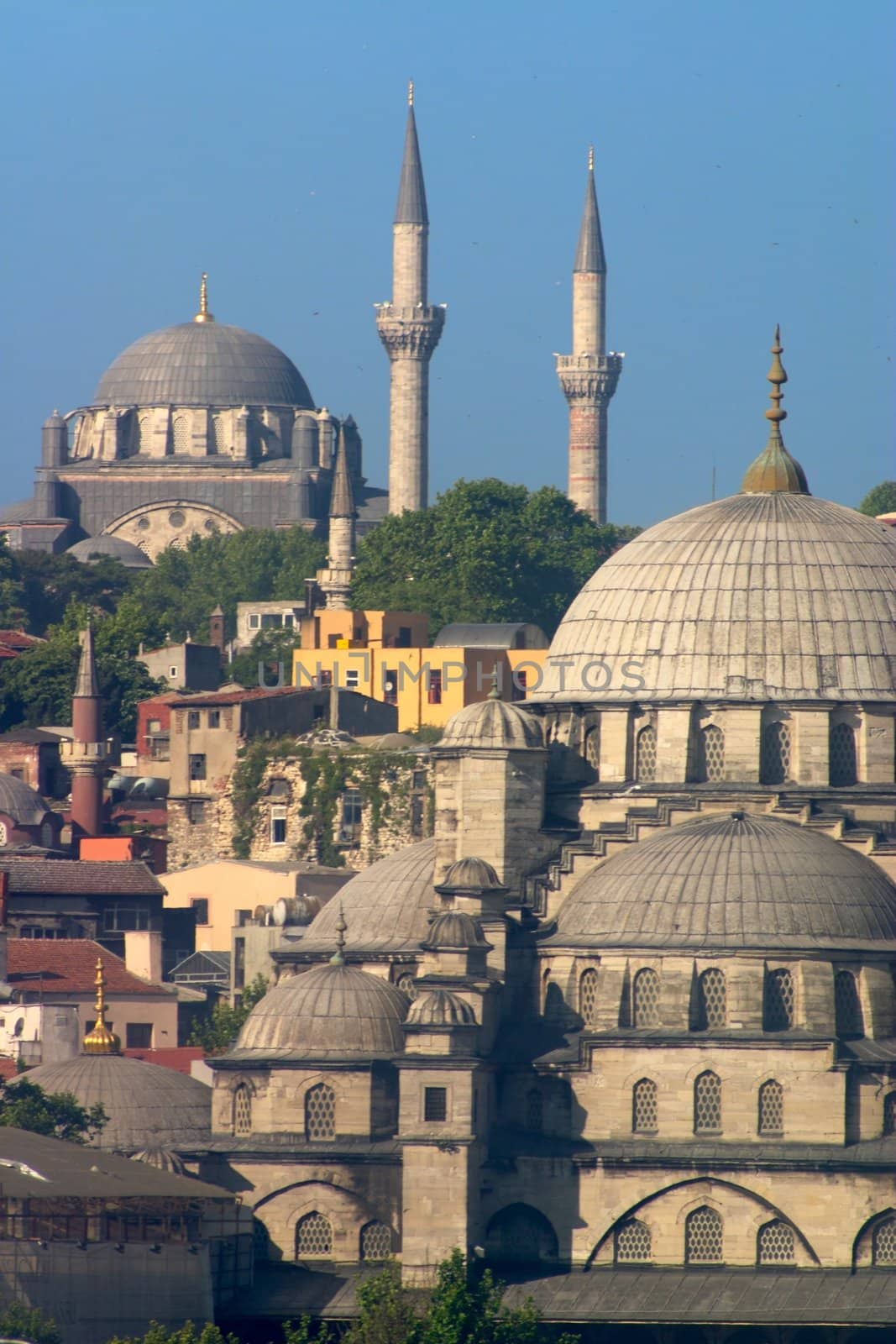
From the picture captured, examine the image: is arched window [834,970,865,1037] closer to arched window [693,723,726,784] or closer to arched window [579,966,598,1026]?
arched window [579,966,598,1026]

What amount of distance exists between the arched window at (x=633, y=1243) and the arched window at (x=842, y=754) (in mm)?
7987

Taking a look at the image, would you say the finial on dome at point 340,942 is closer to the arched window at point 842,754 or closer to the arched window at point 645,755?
the arched window at point 645,755

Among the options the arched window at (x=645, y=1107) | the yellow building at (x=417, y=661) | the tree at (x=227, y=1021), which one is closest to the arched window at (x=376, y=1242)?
the arched window at (x=645, y=1107)

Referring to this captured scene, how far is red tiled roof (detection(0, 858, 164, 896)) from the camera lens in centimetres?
8331

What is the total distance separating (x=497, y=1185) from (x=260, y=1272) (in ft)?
10.9

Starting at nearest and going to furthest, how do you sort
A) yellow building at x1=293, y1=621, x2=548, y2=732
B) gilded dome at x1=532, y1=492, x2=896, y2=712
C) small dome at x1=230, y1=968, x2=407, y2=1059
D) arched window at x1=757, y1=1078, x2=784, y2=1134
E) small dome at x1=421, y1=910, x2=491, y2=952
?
arched window at x1=757, y1=1078, x2=784, y2=1134 → small dome at x1=421, y1=910, x2=491, y2=952 → small dome at x1=230, y1=968, x2=407, y2=1059 → gilded dome at x1=532, y1=492, x2=896, y2=712 → yellow building at x1=293, y1=621, x2=548, y2=732

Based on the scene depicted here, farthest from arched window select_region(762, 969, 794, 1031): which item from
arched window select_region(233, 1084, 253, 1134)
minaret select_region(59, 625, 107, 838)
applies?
minaret select_region(59, 625, 107, 838)

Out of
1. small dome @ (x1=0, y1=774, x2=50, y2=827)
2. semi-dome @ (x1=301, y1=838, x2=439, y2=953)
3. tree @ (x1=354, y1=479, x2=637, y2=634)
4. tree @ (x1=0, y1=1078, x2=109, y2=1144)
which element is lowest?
tree @ (x1=0, y1=1078, x2=109, y2=1144)

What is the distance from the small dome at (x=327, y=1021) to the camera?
62.9 m

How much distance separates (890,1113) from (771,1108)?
1.55 m

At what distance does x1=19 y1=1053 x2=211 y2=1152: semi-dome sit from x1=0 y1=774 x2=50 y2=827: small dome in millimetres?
21022

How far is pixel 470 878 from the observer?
64.1m

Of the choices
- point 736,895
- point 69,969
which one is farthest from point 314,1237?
point 69,969

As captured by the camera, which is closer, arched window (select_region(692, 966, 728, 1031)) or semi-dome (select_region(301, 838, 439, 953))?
arched window (select_region(692, 966, 728, 1031))
